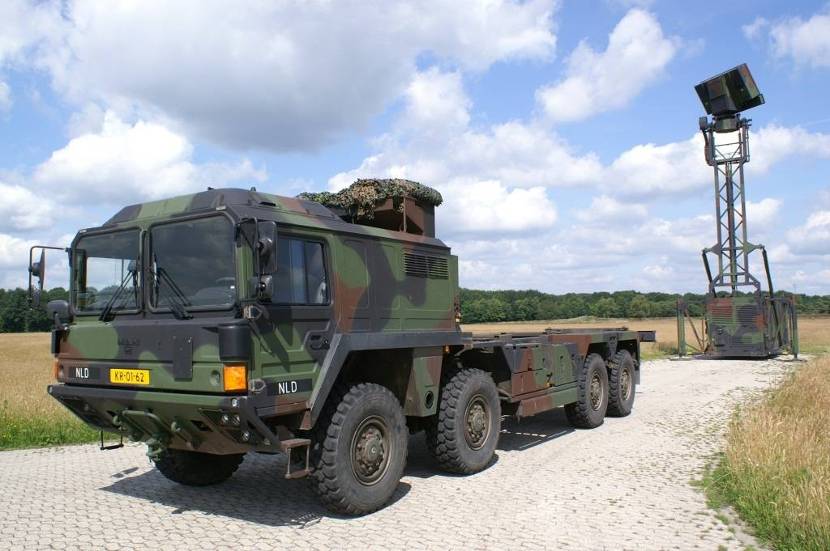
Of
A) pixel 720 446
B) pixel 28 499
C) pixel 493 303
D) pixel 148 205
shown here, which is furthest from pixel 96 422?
pixel 493 303

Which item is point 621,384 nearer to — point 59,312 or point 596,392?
point 596,392

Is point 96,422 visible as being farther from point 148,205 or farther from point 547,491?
point 547,491

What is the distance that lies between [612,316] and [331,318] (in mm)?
62429

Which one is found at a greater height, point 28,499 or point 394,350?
point 394,350

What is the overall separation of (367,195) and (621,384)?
6289mm

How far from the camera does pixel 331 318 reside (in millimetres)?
5848

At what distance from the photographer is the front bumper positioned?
5020mm

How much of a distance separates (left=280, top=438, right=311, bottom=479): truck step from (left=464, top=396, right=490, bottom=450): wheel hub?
232 cm

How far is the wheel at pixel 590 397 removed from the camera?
400 inches

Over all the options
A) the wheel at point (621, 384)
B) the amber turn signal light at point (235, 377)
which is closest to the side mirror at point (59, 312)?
the amber turn signal light at point (235, 377)

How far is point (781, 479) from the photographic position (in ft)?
18.8

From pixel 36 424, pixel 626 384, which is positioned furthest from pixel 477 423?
pixel 36 424

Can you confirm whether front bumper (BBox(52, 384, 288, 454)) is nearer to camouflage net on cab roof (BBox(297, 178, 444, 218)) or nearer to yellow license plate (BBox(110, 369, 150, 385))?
yellow license plate (BBox(110, 369, 150, 385))

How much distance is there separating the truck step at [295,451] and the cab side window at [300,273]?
1.10 meters
